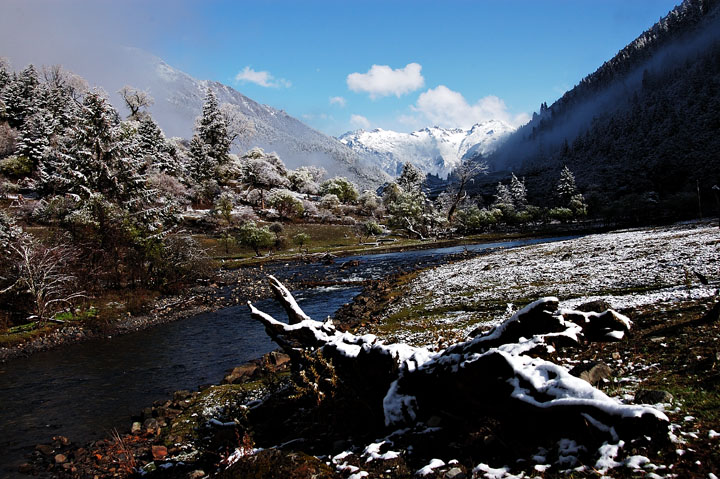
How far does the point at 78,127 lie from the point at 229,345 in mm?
47573

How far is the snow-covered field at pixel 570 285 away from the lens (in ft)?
45.2

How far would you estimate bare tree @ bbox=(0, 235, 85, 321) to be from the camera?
25.5 meters

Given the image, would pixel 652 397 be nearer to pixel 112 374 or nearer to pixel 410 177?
pixel 112 374

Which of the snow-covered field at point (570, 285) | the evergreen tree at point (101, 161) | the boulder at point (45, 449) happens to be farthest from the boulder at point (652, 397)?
the evergreen tree at point (101, 161)

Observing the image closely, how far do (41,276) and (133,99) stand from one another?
3969 inches

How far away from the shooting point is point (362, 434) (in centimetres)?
702

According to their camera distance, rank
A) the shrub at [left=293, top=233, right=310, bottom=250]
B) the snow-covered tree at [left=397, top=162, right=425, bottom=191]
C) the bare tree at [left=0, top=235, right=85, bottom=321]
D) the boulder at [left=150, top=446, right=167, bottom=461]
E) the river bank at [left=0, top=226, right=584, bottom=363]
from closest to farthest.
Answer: the boulder at [left=150, top=446, right=167, bottom=461] < the river bank at [left=0, top=226, right=584, bottom=363] < the bare tree at [left=0, top=235, right=85, bottom=321] < the shrub at [left=293, top=233, right=310, bottom=250] < the snow-covered tree at [left=397, top=162, right=425, bottom=191]

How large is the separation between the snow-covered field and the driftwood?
5311mm

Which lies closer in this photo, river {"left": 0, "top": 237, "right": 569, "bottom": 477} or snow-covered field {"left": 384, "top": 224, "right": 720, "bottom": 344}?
river {"left": 0, "top": 237, "right": 569, "bottom": 477}

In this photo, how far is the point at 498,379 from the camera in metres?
5.79

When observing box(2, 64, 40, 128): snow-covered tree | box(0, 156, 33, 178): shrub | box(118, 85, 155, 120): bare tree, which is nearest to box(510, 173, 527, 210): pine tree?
box(118, 85, 155, 120): bare tree

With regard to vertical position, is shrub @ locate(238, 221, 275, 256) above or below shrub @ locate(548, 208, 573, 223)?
above

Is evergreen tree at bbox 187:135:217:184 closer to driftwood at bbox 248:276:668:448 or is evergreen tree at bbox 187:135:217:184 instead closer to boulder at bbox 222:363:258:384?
boulder at bbox 222:363:258:384

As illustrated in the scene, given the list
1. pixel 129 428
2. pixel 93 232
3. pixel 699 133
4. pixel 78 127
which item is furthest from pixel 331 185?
pixel 699 133
